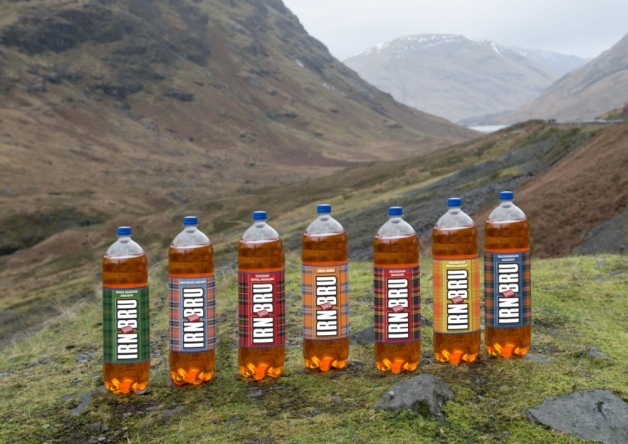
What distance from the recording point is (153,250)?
135 ft

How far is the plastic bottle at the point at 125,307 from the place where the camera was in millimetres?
5770

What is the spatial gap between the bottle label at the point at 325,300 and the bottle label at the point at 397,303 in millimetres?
A: 298

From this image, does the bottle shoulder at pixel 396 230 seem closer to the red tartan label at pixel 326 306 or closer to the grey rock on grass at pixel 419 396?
the red tartan label at pixel 326 306

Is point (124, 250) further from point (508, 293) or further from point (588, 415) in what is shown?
point (588, 415)

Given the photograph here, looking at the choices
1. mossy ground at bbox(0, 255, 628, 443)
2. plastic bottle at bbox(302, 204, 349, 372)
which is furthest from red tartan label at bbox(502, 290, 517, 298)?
plastic bottle at bbox(302, 204, 349, 372)

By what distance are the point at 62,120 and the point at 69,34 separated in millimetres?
22034

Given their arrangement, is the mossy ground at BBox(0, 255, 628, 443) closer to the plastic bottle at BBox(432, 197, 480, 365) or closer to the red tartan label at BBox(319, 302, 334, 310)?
the plastic bottle at BBox(432, 197, 480, 365)

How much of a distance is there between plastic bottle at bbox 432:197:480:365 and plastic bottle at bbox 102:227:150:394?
242 cm

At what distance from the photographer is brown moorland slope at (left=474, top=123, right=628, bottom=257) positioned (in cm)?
2086

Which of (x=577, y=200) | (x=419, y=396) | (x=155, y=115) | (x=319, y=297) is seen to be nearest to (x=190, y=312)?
(x=319, y=297)

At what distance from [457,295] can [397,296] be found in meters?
0.51

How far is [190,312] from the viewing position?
19.0ft

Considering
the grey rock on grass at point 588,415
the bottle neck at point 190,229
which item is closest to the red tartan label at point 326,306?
the bottle neck at point 190,229

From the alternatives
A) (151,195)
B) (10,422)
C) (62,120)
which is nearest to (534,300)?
(10,422)
